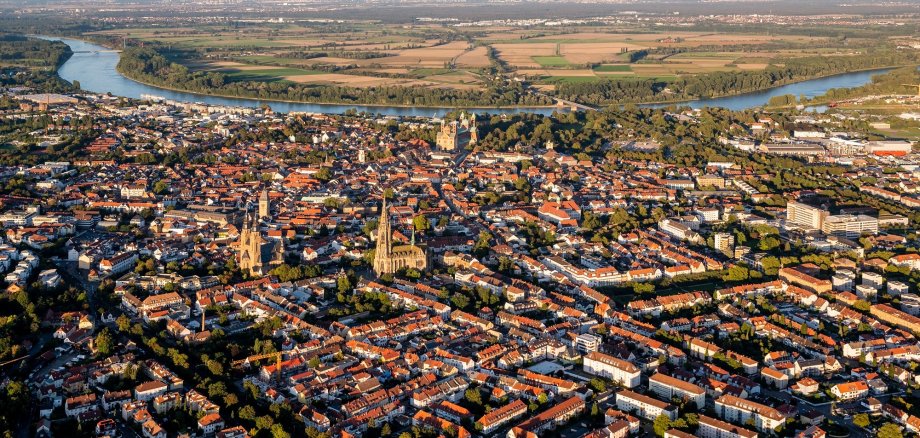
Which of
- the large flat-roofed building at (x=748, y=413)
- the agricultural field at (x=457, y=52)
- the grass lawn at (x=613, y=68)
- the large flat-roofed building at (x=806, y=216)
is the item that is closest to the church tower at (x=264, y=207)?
the large flat-roofed building at (x=806, y=216)

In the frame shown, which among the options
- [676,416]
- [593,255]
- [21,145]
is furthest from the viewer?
[21,145]

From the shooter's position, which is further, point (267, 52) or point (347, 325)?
point (267, 52)

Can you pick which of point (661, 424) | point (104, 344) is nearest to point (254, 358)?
point (104, 344)

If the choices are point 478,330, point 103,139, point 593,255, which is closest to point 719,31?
point 103,139

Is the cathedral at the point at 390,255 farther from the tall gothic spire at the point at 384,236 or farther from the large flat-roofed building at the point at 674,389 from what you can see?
the large flat-roofed building at the point at 674,389

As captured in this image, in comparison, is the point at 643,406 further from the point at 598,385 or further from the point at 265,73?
the point at 265,73

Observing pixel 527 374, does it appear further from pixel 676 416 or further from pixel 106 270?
pixel 106 270

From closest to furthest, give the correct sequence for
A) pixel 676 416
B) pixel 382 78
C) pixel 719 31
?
pixel 676 416 → pixel 382 78 → pixel 719 31
